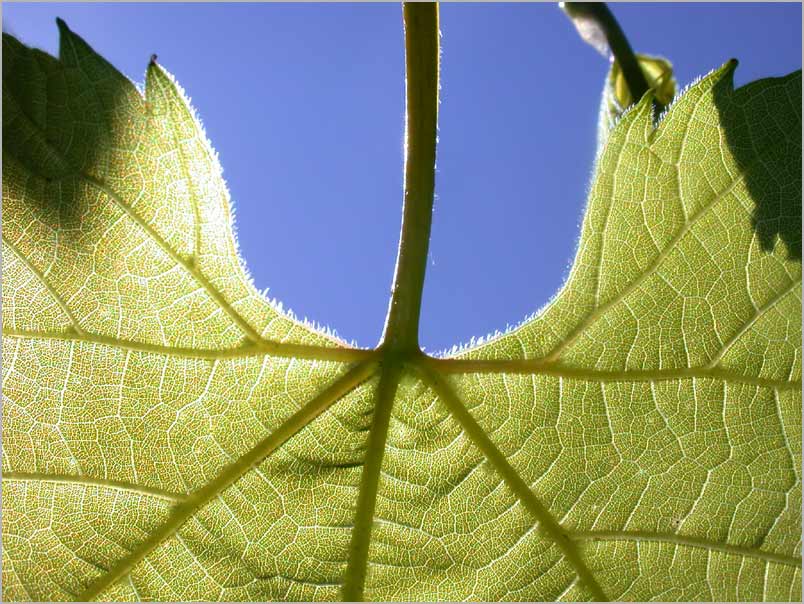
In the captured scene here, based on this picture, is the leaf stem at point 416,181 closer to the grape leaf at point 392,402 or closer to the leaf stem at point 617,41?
the grape leaf at point 392,402

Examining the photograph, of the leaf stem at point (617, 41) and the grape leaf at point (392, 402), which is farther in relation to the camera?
the leaf stem at point (617, 41)

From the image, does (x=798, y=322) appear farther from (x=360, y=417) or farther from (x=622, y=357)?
(x=360, y=417)

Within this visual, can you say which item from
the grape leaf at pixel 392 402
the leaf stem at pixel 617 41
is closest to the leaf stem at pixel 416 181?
the grape leaf at pixel 392 402

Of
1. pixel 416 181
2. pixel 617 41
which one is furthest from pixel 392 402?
pixel 617 41

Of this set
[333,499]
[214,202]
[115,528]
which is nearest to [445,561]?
[333,499]

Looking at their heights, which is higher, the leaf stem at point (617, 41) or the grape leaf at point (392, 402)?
the leaf stem at point (617, 41)

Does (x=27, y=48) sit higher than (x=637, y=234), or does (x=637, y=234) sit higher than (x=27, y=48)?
(x=27, y=48)

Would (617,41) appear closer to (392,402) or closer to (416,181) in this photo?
(416,181)
